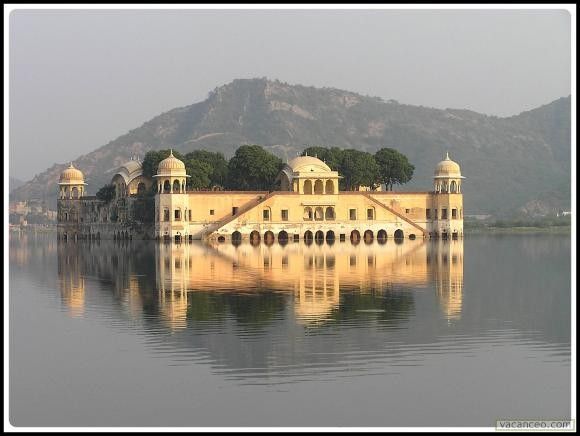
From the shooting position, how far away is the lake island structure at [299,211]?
214ft

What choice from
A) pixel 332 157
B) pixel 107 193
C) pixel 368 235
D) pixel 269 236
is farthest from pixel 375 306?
pixel 107 193

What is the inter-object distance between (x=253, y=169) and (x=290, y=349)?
5530 centimetres

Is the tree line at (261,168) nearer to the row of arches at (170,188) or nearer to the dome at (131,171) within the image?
the dome at (131,171)

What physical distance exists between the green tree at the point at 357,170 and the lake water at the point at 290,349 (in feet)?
131

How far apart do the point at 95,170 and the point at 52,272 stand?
162m

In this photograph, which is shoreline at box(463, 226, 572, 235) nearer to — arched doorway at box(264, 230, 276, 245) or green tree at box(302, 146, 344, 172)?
green tree at box(302, 146, 344, 172)

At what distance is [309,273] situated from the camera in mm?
34344

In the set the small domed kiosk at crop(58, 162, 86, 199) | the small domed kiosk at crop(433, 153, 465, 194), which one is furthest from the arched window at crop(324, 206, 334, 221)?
the small domed kiosk at crop(58, 162, 86, 199)

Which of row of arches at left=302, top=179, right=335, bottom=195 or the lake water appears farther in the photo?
row of arches at left=302, top=179, right=335, bottom=195

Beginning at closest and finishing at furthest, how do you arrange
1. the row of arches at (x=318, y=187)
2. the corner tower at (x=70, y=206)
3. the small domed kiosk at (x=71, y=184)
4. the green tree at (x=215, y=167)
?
the row of arches at (x=318, y=187)
the green tree at (x=215, y=167)
the corner tower at (x=70, y=206)
the small domed kiosk at (x=71, y=184)

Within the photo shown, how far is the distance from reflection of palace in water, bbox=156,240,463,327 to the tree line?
20.9 meters

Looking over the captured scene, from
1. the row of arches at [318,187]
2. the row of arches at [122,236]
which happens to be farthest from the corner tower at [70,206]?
the row of arches at [318,187]

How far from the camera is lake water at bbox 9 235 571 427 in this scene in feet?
46.2

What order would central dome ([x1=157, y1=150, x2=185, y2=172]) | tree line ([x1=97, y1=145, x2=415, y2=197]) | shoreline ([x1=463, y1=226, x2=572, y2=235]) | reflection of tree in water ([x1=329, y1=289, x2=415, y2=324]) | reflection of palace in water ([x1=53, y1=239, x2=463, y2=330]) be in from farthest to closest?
shoreline ([x1=463, y1=226, x2=572, y2=235]) → tree line ([x1=97, y1=145, x2=415, y2=197]) → central dome ([x1=157, y1=150, x2=185, y2=172]) → reflection of palace in water ([x1=53, y1=239, x2=463, y2=330]) → reflection of tree in water ([x1=329, y1=289, x2=415, y2=324])
